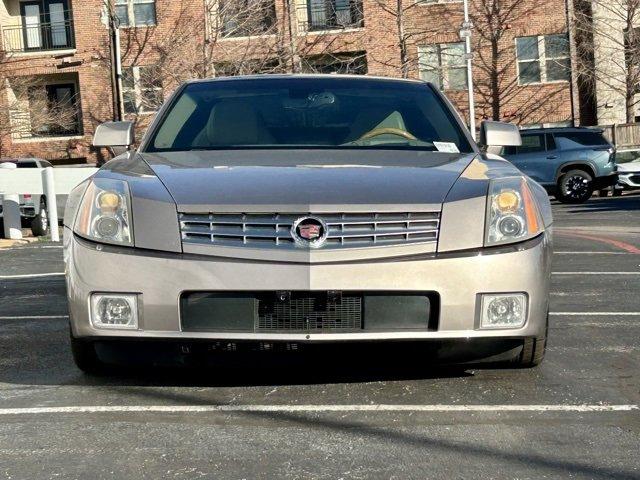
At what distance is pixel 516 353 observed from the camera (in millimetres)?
5016

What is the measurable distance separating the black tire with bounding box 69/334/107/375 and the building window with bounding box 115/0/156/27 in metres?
36.9

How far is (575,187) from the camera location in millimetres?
25859

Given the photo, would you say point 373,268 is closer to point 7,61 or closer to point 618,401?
point 618,401

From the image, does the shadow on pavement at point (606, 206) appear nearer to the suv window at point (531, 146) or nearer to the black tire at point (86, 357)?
the suv window at point (531, 146)

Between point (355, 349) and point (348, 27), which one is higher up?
point (348, 27)

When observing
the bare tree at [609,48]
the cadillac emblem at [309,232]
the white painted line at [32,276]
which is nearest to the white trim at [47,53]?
the bare tree at [609,48]

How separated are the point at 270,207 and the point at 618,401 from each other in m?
1.70

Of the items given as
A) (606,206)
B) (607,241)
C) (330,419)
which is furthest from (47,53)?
(330,419)

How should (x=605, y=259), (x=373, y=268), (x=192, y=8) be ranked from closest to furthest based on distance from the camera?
(x=373, y=268), (x=605, y=259), (x=192, y=8)

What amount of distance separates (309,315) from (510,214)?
3.18 feet

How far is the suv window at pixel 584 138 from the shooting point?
2614cm

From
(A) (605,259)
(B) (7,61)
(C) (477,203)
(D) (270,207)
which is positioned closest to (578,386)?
(C) (477,203)

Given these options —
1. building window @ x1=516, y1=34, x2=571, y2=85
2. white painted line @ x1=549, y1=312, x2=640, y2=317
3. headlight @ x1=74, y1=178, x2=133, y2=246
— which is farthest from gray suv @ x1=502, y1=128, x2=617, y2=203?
headlight @ x1=74, y1=178, x2=133, y2=246

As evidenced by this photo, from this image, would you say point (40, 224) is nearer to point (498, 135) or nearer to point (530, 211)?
point (498, 135)
